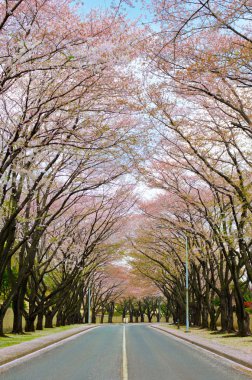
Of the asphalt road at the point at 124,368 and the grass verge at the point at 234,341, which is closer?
the asphalt road at the point at 124,368

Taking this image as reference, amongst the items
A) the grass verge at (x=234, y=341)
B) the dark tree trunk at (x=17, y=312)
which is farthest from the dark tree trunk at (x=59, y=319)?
the grass verge at (x=234, y=341)

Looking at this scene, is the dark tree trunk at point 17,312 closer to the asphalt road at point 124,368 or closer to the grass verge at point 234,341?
Result: the grass verge at point 234,341

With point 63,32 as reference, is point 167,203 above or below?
above

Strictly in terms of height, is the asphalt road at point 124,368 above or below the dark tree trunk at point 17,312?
below

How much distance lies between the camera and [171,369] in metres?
12.0

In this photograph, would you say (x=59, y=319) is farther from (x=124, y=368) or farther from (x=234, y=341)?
(x=124, y=368)

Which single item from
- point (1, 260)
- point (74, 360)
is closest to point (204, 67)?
point (74, 360)

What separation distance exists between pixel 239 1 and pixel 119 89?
4.95 meters

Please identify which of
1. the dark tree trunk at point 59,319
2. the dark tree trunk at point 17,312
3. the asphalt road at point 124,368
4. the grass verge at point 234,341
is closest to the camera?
the asphalt road at point 124,368

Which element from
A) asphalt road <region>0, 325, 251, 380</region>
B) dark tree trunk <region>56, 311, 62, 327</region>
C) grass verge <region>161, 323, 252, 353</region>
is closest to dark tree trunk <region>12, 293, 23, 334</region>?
grass verge <region>161, 323, 252, 353</region>

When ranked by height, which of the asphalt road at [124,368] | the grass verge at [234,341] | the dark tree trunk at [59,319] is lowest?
the asphalt road at [124,368]

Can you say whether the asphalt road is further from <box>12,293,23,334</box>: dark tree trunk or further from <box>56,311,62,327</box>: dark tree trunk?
<box>56,311,62,327</box>: dark tree trunk

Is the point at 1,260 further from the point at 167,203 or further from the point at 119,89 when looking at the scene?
the point at 167,203

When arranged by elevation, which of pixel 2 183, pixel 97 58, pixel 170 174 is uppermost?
pixel 170 174
